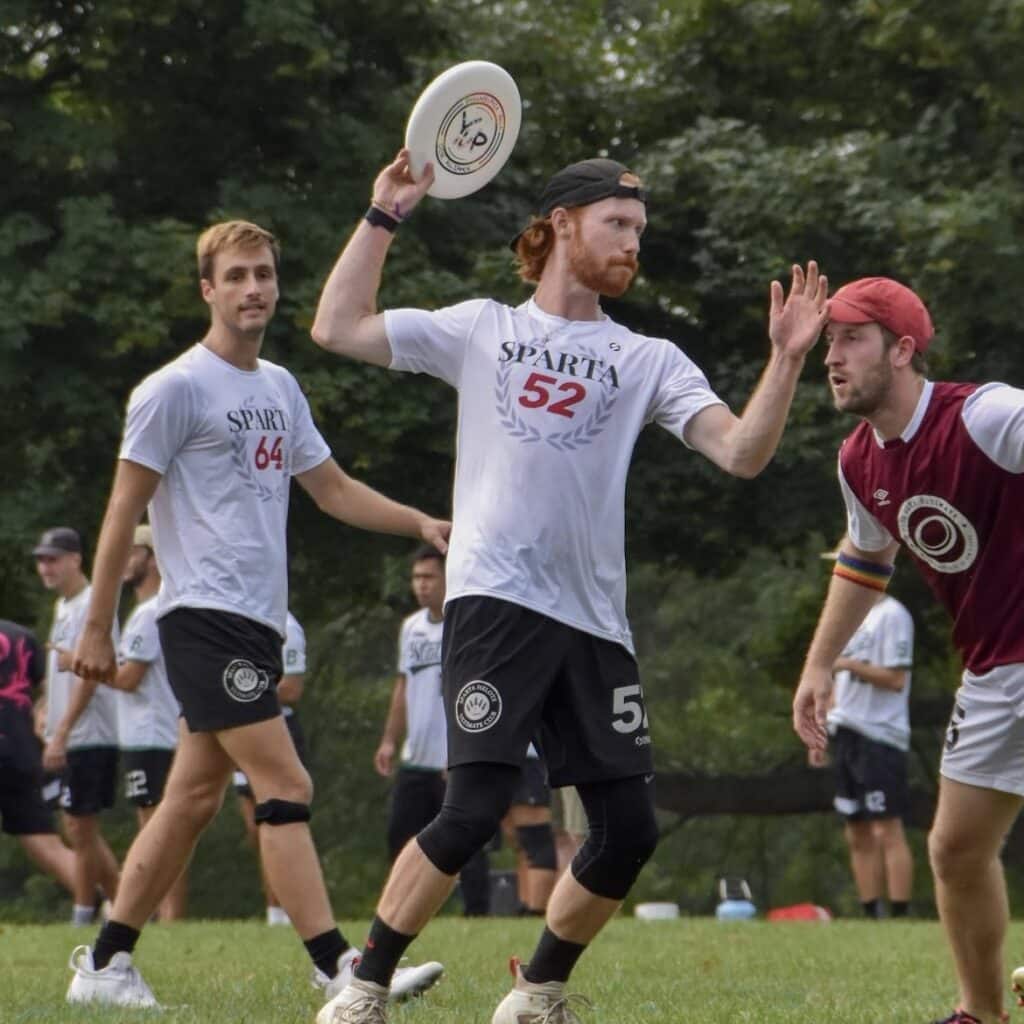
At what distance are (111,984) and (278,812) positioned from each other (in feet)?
2.62

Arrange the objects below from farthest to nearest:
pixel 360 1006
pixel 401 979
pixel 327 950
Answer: pixel 327 950 → pixel 401 979 → pixel 360 1006

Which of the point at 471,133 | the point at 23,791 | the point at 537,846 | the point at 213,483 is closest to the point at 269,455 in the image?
the point at 213,483

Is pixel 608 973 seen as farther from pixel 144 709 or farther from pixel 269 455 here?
pixel 144 709

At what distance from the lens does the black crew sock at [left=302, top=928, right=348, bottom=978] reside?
688 centimetres

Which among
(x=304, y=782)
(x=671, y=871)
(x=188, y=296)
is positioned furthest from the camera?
(x=671, y=871)

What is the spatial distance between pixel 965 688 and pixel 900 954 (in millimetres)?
4503

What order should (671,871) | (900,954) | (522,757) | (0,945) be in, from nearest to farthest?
(522,757) < (900,954) < (0,945) < (671,871)

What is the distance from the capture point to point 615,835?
566cm

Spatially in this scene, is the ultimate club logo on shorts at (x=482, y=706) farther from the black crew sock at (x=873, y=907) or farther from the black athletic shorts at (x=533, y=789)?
the black crew sock at (x=873, y=907)

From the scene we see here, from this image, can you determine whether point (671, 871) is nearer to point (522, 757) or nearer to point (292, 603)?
point (292, 603)

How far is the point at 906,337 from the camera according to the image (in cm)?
576

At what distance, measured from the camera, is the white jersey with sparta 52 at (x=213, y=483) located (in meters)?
6.84

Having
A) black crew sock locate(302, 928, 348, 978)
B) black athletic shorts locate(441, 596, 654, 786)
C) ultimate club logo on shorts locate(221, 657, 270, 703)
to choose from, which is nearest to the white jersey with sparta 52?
ultimate club logo on shorts locate(221, 657, 270, 703)

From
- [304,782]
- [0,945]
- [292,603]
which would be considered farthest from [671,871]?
[304,782]
